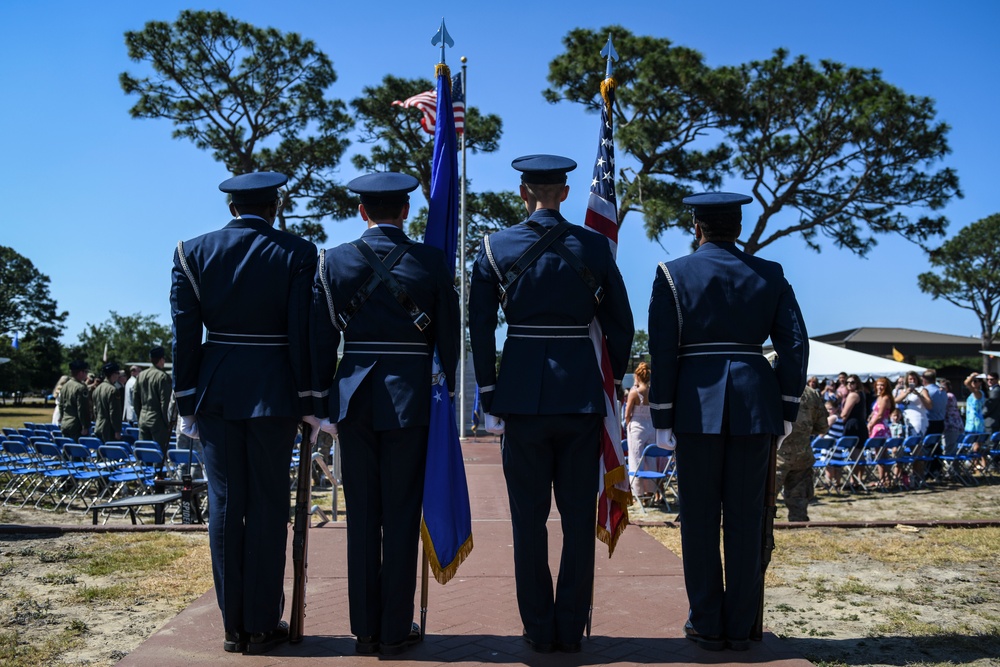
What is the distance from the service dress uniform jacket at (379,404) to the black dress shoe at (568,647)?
689mm

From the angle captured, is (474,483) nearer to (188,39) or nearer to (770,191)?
(770,191)

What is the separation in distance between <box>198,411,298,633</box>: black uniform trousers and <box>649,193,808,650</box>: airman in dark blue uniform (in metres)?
1.82

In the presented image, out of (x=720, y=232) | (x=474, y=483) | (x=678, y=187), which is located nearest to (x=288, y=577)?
(x=720, y=232)

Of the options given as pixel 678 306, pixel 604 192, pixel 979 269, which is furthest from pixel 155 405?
pixel 979 269

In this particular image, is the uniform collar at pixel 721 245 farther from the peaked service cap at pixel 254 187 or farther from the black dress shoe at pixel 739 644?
the peaked service cap at pixel 254 187

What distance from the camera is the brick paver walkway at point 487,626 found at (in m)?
3.93

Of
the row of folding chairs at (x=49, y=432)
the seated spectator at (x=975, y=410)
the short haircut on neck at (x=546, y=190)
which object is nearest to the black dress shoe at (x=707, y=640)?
the short haircut on neck at (x=546, y=190)

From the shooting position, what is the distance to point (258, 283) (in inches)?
161

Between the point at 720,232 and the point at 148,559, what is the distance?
4.93 metres

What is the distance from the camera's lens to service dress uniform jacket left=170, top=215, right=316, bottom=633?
4.01 meters

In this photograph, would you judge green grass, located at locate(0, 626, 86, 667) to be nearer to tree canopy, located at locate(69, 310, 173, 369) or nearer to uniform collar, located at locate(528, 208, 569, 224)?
uniform collar, located at locate(528, 208, 569, 224)

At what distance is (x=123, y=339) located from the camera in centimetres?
6469

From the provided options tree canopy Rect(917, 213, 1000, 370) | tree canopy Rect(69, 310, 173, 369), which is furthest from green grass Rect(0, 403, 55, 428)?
tree canopy Rect(917, 213, 1000, 370)

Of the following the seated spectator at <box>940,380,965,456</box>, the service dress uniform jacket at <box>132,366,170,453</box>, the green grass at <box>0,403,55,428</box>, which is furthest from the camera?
the green grass at <box>0,403,55,428</box>
